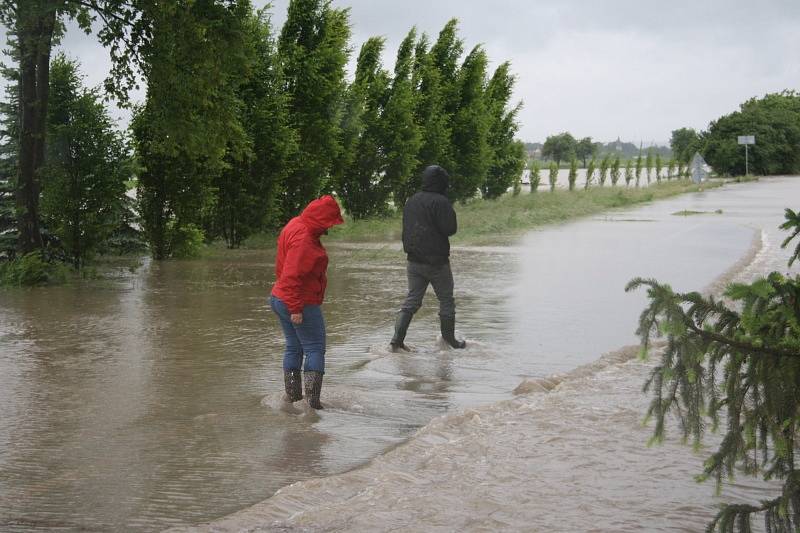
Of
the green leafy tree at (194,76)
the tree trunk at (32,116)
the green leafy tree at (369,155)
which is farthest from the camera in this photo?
the green leafy tree at (369,155)

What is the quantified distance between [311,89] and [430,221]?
1492 centimetres

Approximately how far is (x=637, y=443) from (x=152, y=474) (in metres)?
3.29

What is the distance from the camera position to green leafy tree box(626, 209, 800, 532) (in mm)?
4422

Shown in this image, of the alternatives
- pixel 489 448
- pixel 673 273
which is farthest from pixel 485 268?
pixel 489 448

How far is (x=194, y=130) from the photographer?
16.7 m

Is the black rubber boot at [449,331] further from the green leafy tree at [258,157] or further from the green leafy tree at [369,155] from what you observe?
the green leafy tree at [369,155]

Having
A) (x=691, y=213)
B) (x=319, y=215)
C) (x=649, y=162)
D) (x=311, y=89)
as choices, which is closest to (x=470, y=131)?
(x=691, y=213)

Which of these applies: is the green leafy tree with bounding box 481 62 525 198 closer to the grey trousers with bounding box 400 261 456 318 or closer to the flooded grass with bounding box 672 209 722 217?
the flooded grass with bounding box 672 209 722 217

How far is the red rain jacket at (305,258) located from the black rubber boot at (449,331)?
2.69 m

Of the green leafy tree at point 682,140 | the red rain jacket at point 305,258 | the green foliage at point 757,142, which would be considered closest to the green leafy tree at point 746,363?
the red rain jacket at point 305,258

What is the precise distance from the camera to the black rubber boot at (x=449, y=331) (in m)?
10.5

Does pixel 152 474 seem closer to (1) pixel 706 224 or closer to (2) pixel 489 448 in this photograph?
(2) pixel 489 448

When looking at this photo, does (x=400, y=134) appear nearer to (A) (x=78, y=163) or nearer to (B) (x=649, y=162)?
(A) (x=78, y=163)

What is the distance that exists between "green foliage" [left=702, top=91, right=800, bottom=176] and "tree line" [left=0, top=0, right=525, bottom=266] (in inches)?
2024
